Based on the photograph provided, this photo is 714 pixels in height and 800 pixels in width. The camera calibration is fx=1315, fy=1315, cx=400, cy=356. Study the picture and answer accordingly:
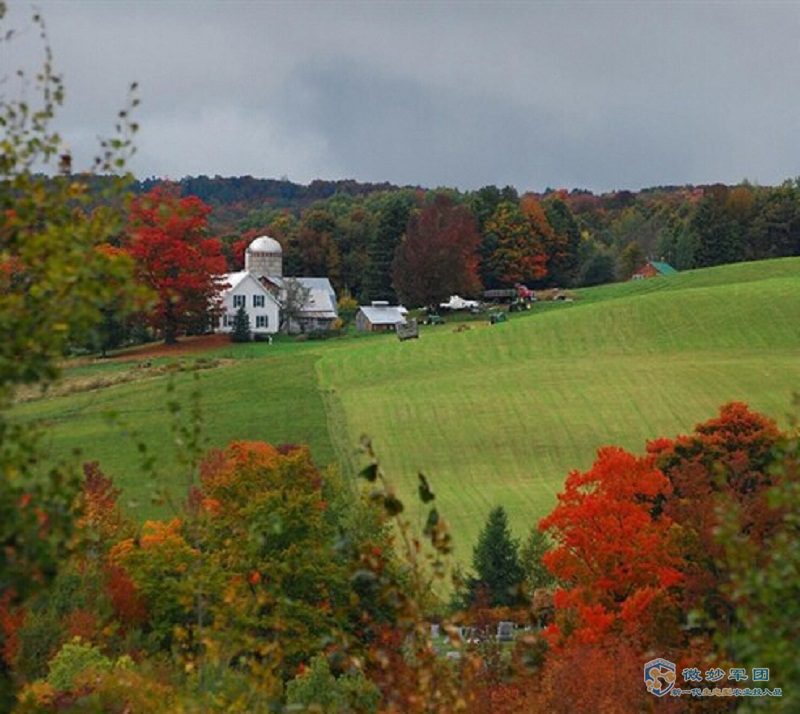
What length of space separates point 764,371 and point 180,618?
1597 inches

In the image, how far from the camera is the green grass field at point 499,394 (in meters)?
51.2

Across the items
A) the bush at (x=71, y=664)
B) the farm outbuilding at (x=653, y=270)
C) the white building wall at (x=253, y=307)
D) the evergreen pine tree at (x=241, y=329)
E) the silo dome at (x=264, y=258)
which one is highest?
the farm outbuilding at (x=653, y=270)

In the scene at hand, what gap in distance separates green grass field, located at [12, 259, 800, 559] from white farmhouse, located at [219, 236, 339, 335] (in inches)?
512

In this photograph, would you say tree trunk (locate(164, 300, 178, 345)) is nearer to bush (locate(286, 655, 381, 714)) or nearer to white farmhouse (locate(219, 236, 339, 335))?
white farmhouse (locate(219, 236, 339, 335))

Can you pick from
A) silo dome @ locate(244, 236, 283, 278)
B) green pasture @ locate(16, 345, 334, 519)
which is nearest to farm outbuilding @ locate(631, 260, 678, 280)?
silo dome @ locate(244, 236, 283, 278)

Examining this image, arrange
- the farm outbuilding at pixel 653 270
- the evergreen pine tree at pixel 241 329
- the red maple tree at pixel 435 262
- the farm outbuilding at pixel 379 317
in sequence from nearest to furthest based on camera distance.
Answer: the evergreen pine tree at pixel 241 329
the farm outbuilding at pixel 379 317
the red maple tree at pixel 435 262
the farm outbuilding at pixel 653 270

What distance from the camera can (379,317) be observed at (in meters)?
102

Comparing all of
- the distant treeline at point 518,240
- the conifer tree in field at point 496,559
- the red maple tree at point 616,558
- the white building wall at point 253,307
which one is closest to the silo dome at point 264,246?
the distant treeline at point 518,240

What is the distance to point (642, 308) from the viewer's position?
266ft

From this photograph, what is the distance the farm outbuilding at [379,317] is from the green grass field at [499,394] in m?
15.7

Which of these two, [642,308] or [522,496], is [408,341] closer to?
[642,308]

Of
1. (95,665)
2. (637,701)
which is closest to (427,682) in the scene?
(637,701)

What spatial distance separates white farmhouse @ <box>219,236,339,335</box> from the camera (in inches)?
3868

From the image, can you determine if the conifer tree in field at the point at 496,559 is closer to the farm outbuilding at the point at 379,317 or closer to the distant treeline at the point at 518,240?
the farm outbuilding at the point at 379,317
